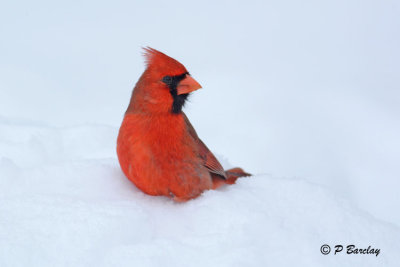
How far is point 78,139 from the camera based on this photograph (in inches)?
124

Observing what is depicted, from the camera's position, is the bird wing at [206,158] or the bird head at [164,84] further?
the bird wing at [206,158]

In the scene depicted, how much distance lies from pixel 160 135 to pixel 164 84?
8.3 inches

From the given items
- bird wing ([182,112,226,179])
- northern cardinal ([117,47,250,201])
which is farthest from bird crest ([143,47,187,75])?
bird wing ([182,112,226,179])

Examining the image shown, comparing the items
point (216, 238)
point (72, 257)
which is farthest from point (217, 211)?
point (72, 257)

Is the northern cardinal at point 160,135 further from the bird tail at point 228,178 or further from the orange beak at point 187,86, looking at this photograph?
the bird tail at point 228,178

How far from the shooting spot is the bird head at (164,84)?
213 centimetres

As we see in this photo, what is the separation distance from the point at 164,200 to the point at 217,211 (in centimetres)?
27

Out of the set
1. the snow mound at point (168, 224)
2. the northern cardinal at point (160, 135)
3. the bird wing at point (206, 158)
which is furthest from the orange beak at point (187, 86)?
the snow mound at point (168, 224)

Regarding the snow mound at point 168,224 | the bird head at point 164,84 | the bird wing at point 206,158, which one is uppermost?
the bird head at point 164,84

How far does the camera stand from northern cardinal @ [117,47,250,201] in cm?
212

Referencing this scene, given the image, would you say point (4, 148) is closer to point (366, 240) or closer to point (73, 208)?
point (73, 208)

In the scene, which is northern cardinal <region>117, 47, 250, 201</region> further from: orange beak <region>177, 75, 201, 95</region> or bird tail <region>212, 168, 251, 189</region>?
bird tail <region>212, 168, 251, 189</region>

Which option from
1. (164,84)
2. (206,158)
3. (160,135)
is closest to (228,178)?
(206,158)

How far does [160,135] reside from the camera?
84.0 inches
